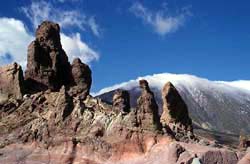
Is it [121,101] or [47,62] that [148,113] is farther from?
[47,62]

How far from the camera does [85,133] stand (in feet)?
170

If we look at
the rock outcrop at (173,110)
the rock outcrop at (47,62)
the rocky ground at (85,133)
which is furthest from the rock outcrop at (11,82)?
the rock outcrop at (173,110)

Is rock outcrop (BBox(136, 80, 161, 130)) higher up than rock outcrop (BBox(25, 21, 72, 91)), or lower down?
lower down

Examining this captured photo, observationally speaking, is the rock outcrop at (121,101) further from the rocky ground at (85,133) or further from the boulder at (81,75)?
the rocky ground at (85,133)

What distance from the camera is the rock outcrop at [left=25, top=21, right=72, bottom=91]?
206 feet

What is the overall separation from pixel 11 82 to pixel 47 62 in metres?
6.66

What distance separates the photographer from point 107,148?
165ft

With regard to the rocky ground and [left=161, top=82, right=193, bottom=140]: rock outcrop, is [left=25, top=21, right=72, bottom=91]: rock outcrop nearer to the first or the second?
the rocky ground

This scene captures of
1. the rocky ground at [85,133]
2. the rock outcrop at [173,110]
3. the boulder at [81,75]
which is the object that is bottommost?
the rocky ground at [85,133]

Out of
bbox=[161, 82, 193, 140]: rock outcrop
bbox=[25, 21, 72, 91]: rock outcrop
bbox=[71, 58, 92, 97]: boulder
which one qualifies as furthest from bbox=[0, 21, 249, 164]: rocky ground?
bbox=[71, 58, 92, 97]: boulder

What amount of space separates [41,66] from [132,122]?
1642cm

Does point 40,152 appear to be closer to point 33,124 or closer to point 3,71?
point 33,124

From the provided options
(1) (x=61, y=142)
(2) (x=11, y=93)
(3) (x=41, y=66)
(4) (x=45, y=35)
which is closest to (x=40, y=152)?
(1) (x=61, y=142)

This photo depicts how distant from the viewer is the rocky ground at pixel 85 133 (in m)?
49.4
